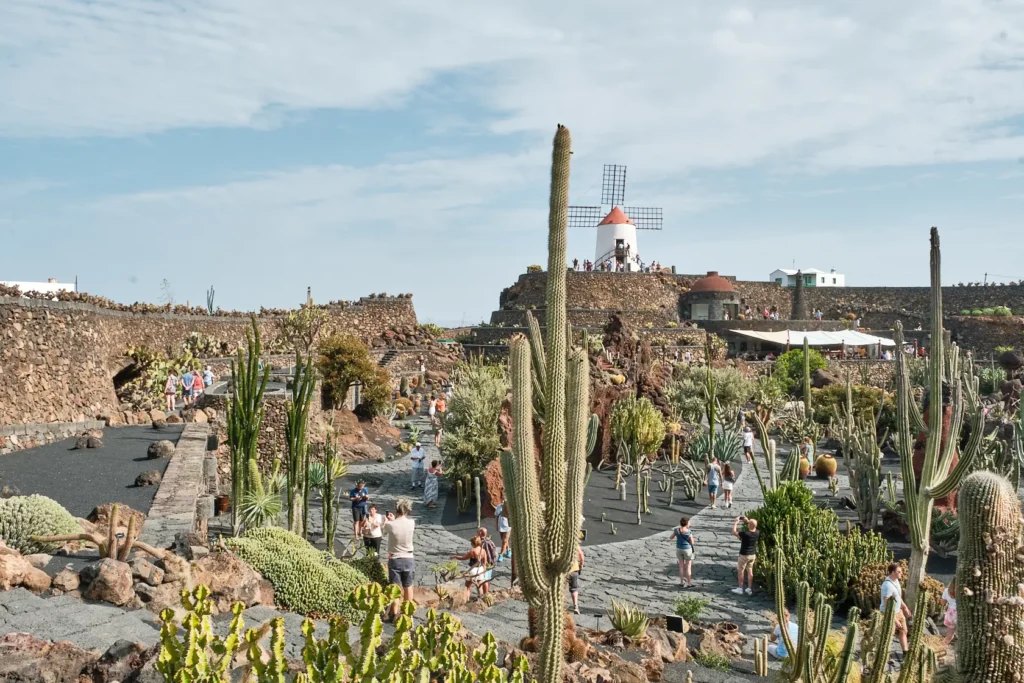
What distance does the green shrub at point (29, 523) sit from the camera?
719 cm

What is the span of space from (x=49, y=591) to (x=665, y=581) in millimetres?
6774

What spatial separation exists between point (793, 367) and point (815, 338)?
5.11 meters

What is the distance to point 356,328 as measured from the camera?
33438mm

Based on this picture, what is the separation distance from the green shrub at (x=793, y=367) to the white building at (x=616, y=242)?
13840 millimetres

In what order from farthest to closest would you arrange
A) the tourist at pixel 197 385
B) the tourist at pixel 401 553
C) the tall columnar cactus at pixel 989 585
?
the tourist at pixel 197 385 < the tourist at pixel 401 553 < the tall columnar cactus at pixel 989 585

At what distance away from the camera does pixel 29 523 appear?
24.1 ft

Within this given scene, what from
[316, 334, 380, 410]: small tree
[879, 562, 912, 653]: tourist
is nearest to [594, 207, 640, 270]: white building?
[316, 334, 380, 410]: small tree

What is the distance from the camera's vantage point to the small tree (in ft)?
69.3

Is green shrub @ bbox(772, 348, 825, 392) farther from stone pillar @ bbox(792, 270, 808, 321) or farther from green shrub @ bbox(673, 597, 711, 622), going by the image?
green shrub @ bbox(673, 597, 711, 622)

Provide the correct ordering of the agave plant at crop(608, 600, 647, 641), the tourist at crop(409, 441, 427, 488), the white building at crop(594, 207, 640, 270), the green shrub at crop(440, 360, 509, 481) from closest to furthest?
the agave plant at crop(608, 600, 647, 641) → the green shrub at crop(440, 360, 509, 481) → the tourist at crop(409, 441, 427, 488) → the white building at crop(594, 207, 640, 270)

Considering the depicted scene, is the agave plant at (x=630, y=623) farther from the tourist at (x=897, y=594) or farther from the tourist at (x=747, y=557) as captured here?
the tourist at (x=747, y=557)

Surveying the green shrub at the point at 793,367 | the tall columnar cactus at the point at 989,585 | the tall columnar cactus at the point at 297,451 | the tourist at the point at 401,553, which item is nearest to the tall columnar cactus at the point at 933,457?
the tall columnar cactus at the point at 989,585

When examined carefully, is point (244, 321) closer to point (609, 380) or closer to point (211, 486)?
point (609, 380)

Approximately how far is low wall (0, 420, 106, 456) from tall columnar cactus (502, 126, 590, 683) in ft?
34.8
